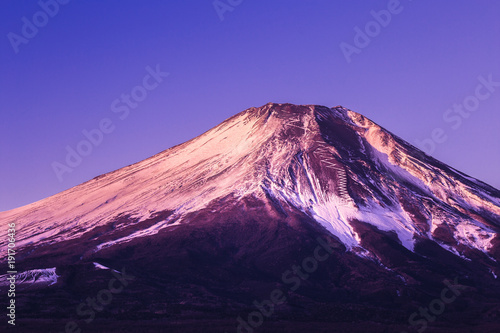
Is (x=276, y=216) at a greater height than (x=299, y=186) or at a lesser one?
lesser

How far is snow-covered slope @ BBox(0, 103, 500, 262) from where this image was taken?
94625 millimetres

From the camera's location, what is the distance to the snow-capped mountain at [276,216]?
78.1 meters

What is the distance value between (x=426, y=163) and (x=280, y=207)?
35369 millimetres

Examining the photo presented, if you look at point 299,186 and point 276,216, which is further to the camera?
point 299,186

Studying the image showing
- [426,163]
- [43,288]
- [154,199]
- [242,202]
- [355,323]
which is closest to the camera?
[355,323]

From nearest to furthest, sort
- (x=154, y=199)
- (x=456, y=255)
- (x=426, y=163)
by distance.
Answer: (x=456, y=255)
(x=154, y=199)
(x=426, y=163)

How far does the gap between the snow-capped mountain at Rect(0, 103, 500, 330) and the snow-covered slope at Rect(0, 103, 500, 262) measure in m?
0.29

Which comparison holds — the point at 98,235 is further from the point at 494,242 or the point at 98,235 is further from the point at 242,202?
the point at 494,242

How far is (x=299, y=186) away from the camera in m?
101

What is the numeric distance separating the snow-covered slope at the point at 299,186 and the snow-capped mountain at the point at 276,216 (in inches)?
11.5

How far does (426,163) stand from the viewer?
11762 cm

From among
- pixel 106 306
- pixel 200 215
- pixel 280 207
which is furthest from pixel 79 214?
pixel 106 306

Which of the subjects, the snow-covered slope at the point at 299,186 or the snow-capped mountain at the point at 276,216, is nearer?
the snow-capped mountain at the point at 276,216

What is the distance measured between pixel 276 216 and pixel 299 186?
11.1 m
